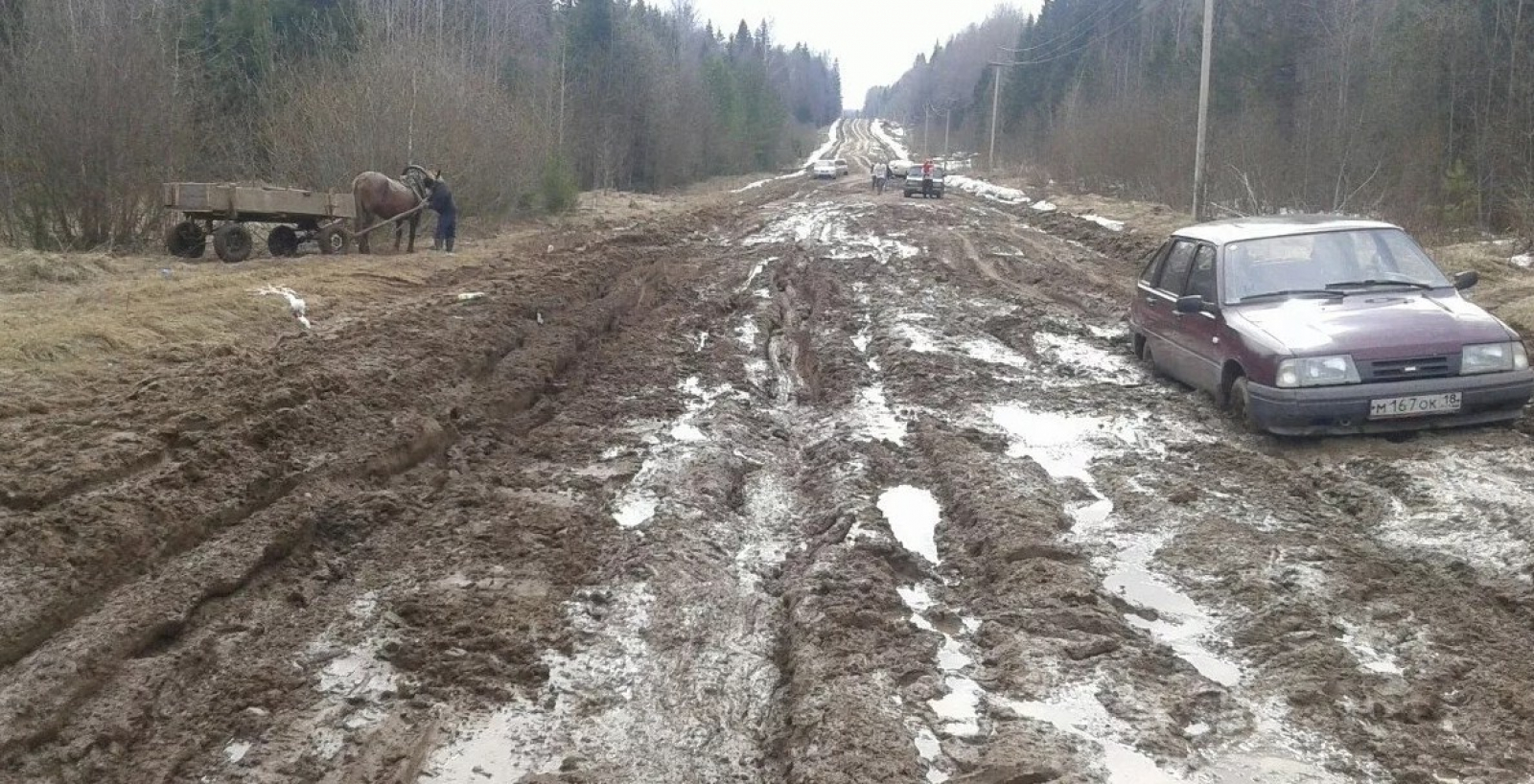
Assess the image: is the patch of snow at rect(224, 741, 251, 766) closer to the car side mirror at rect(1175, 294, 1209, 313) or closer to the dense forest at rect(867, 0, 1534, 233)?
the car side mirror at rect(1175, 294, 1209, 313)

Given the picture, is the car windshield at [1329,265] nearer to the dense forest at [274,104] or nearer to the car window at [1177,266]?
the car window at [1177,266]

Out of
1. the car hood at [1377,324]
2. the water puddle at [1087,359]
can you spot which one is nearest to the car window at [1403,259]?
the car hood at [1377,324]

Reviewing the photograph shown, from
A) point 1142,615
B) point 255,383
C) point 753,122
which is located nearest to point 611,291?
point 255,383

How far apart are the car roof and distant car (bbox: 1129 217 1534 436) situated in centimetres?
2

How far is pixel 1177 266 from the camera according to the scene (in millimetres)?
10258

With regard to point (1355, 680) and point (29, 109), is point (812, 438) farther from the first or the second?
point (29, 109)

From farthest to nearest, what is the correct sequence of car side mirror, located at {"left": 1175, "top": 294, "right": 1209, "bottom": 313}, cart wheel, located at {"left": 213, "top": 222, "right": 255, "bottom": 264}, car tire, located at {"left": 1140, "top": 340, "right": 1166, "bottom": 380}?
cart wheel, located at {"left": 213, "top": 222, "right": 255, "bottom": 264}, car tire, located at {"left": 1140, "top": 340, "right": 1166, "bottom": 380}, car side mirror, located at {"left": 1175, "top": 294, "right": 1209, "bottom": 313}

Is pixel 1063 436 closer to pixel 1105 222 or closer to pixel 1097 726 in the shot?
pixel 1097 726

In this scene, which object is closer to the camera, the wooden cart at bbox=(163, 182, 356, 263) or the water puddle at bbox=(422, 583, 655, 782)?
the water puddle at bbox=(422, 583, 655, 782)

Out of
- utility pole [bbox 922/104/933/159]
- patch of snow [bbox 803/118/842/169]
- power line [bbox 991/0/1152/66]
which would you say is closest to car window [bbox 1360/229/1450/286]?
power line [bbox 991/0/1152/66]

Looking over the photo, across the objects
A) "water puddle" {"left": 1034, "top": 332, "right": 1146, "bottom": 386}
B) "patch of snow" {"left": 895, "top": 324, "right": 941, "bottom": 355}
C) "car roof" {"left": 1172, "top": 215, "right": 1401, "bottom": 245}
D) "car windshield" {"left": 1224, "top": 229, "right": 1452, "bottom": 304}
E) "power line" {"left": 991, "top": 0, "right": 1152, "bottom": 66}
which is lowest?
"water puddle" {"left": 1034, "top": 332, "right": 1146, "bottom": 386}

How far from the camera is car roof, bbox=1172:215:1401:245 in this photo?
9.28 m

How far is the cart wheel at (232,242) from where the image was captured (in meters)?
16.0

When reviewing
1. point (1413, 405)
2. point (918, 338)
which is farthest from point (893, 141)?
point (1413, 405)
